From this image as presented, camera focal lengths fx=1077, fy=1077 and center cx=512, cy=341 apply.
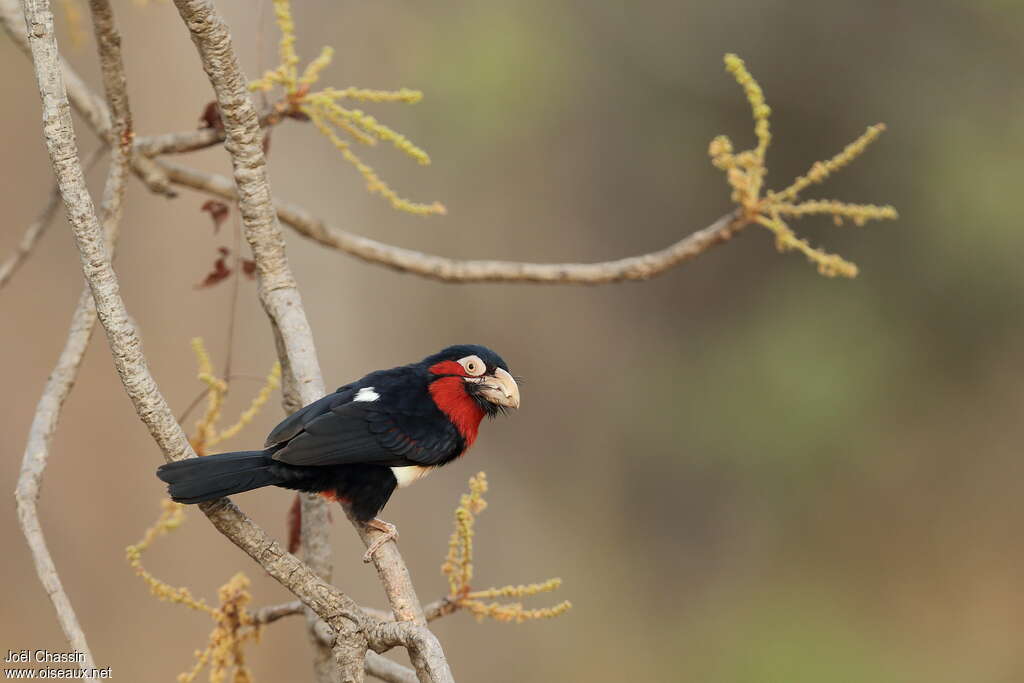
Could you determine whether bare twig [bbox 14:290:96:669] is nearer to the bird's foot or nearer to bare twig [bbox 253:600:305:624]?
bare twig [bbox 253:600:305:624]

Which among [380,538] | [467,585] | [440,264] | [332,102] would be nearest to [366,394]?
[380,538]

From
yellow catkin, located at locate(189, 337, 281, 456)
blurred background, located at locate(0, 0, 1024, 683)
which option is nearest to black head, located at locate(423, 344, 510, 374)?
yellow catkin, located at locate(189, 337, 281, 456)

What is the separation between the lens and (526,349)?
7547mm

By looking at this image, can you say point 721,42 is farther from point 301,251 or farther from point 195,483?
point 195,483

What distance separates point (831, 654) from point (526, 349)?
2.97m

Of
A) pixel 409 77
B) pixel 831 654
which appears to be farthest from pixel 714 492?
pixel 409 77

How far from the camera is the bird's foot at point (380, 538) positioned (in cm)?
206

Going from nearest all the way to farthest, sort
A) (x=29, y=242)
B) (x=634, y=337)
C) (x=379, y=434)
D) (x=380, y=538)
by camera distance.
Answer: (x=380, y=538)
(x=379, y=434)
(x=29, y=242)
(x=634, y=337)

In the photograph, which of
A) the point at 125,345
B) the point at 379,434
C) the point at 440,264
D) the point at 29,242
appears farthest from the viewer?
the point at 440,264

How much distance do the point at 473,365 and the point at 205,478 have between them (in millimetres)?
764

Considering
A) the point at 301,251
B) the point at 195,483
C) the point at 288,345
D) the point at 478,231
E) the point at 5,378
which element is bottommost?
the point at 195,483

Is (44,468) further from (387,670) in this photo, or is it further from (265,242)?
(387,670)

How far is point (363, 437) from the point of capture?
2209mm

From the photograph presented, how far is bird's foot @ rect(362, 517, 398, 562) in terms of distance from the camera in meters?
2.06
